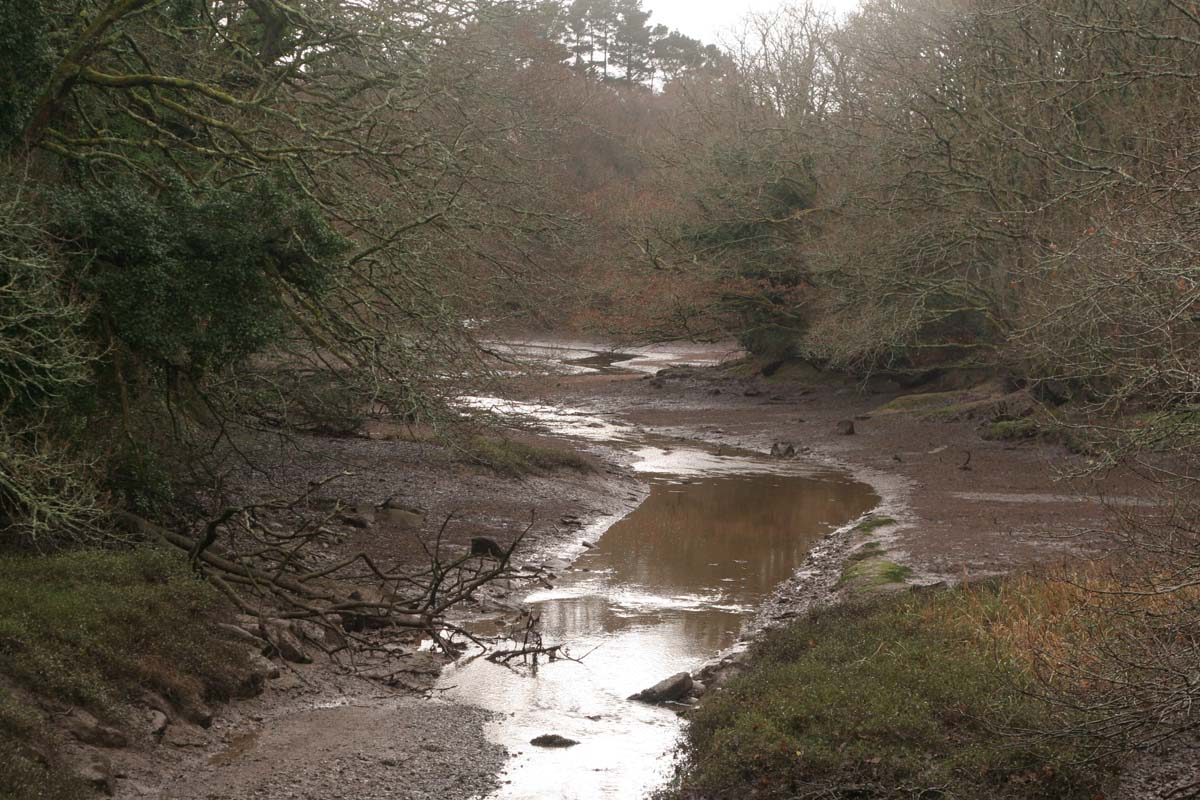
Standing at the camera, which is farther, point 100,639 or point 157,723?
point 100,639

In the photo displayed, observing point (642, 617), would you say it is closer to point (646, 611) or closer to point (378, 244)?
point (646, 611)

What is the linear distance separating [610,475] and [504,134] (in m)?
8.10

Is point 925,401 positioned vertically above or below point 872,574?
above

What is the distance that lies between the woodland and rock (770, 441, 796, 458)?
162 inches

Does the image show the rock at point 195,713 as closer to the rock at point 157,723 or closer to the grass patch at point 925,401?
the rock at point 157,723

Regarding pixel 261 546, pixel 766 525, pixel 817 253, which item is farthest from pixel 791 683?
pixel 817 253

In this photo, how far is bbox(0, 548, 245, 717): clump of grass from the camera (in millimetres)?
8594

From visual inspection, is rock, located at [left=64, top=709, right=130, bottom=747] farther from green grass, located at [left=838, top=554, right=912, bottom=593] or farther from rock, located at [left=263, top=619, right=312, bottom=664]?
green grass, located at [left=838, top=554, right=912, bottom=593]

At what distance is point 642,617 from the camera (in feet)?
46.0

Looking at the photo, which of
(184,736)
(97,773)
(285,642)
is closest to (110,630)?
(184,736)

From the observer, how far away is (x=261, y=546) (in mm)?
13352

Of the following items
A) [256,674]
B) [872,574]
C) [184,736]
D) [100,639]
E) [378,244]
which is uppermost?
[378,244]

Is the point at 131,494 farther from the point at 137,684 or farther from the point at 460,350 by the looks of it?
the point at 460,350

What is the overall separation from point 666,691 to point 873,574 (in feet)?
15.1
